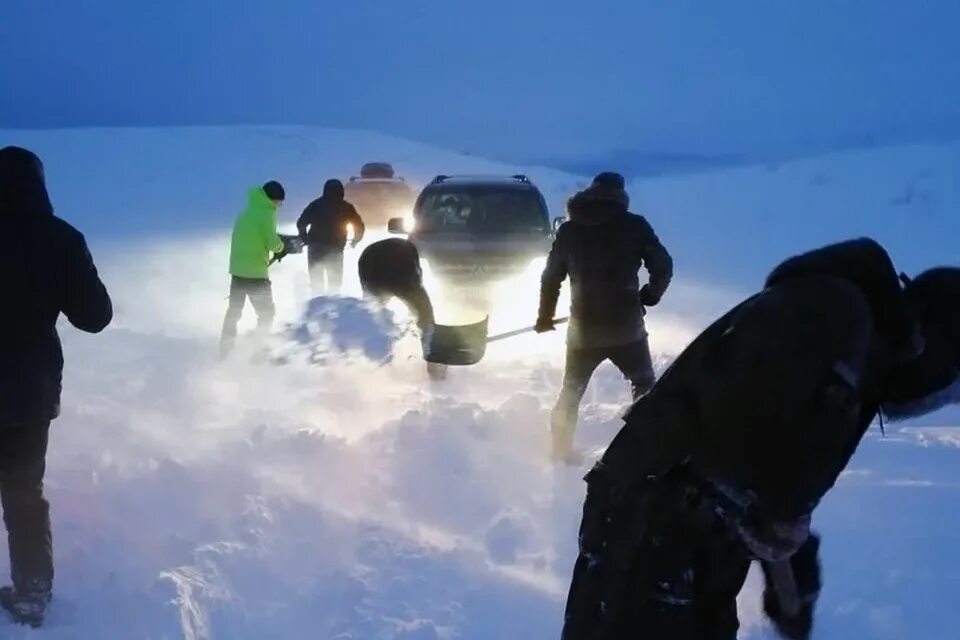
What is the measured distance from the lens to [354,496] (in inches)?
209

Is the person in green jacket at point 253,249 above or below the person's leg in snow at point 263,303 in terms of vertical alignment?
above

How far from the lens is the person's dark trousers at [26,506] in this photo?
364 cm

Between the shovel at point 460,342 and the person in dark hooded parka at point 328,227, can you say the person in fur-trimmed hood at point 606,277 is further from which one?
the person in dark hooded parka at point 328,227

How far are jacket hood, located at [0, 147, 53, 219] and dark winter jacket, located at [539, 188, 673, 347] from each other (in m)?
2.66

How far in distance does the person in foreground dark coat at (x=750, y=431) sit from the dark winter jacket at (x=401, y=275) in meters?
A: 4.96

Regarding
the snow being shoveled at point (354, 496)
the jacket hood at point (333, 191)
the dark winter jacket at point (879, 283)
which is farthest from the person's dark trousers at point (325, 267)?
the dark winter jacket at point (879, 283)

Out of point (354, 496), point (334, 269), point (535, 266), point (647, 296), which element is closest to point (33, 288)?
point (354, 496)

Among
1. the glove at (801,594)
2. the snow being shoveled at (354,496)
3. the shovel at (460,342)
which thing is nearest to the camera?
the glove at (801,594)

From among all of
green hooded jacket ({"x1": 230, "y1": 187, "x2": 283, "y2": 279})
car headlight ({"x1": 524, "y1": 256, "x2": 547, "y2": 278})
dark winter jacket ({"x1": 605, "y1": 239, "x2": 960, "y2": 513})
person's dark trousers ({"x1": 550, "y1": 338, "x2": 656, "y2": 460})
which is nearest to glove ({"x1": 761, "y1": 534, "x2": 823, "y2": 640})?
dark winter jacket ({"x1": 605, "y1": 239, "x2": 960, "y2": 513})

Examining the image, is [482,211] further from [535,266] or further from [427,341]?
[427,341]

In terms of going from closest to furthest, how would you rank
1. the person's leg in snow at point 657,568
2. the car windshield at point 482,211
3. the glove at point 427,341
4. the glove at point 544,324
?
the person's leg in snow at point 657,568 < the glove at point 544,324 < the glove at point 427,341 < the car windshield at point 482,211

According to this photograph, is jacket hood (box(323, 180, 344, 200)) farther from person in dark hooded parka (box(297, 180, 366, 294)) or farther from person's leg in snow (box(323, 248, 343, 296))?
person's leg in snow (box(323, 248, 343, 296))

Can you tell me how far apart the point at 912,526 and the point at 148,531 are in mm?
3439

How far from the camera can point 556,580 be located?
14.2 ft
